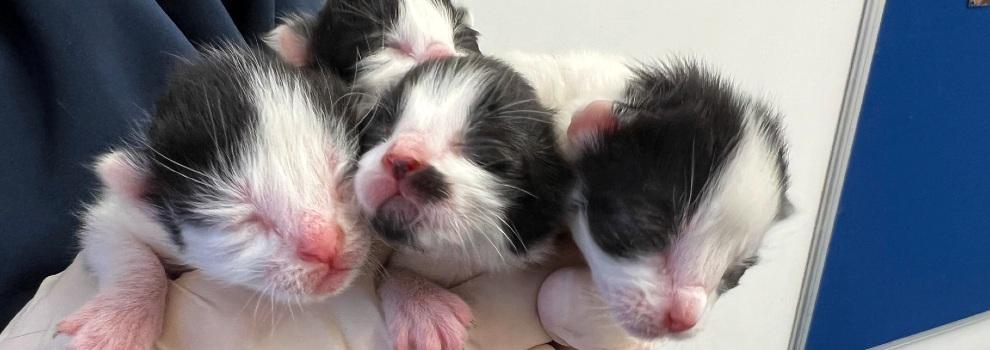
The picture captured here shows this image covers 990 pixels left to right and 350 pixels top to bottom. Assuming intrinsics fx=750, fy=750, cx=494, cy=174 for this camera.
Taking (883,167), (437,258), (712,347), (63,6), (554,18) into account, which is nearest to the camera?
(437,258)

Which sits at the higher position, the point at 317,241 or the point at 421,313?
the point at 317,241

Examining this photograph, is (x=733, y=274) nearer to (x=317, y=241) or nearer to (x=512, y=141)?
(x=512, y=141)

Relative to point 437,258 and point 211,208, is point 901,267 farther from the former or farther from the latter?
point 211,208

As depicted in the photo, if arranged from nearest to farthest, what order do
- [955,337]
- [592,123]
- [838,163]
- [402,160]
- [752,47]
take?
[402,160] → [592,123] → [752,47] → [838,163] → [955,337]

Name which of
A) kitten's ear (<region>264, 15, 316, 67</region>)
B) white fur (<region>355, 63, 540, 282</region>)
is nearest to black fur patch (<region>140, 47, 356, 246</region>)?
white fur (<region>355, 63, 540, 282</region>)

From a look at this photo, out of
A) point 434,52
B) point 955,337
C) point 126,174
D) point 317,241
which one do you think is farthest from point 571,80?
point 955,337

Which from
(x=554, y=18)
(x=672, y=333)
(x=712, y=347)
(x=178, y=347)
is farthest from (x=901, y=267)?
(x=178, y=347)
